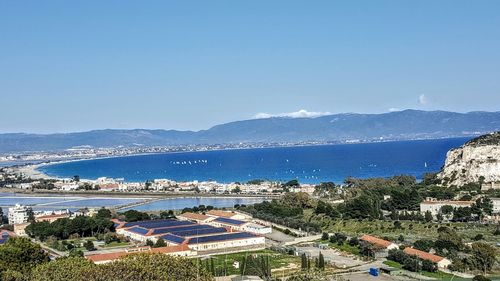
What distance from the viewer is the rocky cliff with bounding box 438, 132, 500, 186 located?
56.5 meters

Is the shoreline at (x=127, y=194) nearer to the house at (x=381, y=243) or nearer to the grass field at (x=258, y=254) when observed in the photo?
the grass field at (x=258, y=254)

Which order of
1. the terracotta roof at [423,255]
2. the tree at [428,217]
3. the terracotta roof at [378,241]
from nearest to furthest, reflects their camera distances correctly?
the terracotta roof at [423,255] < the terracotta roof at [378,241] < the tree at [428,217]

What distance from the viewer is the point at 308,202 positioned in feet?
167

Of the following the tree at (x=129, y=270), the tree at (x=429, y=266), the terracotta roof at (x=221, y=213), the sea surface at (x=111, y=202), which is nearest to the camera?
the tree at (x=129, y=270)

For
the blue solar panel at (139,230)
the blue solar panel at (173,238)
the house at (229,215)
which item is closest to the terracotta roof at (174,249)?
the blue solar panel at (173,238)

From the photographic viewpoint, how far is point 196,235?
35.5 metres

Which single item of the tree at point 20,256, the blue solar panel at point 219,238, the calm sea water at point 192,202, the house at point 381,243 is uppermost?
the tree at point 20,256

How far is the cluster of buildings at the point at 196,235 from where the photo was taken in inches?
1262

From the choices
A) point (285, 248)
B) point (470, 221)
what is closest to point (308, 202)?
point (470, 221)

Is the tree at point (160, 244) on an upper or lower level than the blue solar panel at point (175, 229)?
lower

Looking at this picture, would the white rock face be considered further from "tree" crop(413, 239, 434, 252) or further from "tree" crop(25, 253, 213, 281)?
"tree" crop(25, 253, 213, 281)

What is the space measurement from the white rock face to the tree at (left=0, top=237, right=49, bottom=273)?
4386 cm

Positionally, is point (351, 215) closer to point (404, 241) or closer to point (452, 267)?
point (404, 241)

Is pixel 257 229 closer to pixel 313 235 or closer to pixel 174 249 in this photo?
pixel 313 235
